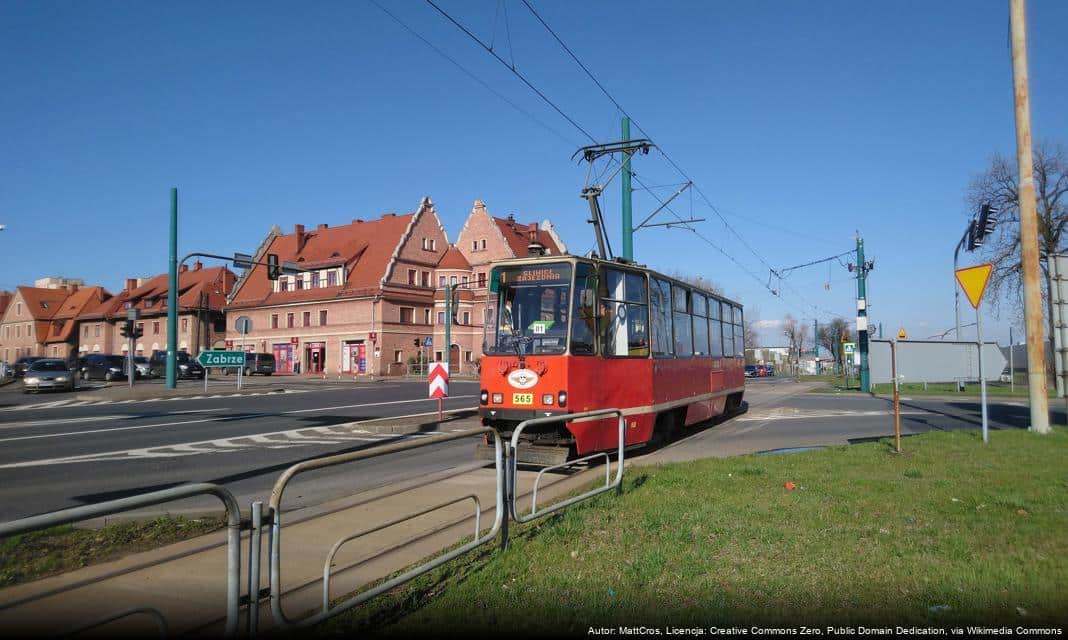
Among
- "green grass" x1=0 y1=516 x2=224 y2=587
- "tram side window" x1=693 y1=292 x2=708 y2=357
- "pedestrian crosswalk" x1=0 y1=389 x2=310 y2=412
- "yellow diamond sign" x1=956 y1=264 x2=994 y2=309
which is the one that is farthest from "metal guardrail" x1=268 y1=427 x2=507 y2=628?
"pedestrian crosswalk" x1=0 y1=389 x2=310 y2=412

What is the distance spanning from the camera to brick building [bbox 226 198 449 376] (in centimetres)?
5916

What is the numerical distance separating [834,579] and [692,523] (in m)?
1.75

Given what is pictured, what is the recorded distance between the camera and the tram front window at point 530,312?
10742 mm

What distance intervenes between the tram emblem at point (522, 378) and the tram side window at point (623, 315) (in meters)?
1.20

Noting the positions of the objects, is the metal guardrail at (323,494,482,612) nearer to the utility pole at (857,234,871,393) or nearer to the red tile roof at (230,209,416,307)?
the utility pole at (857,234,871,393)

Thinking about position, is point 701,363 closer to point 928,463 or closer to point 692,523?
point 928,463

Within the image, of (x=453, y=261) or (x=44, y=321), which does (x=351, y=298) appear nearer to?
(x=453, y=261)

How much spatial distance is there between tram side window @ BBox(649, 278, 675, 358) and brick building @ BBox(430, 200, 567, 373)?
43.7 meters

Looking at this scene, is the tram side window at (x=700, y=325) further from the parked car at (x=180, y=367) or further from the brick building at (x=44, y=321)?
the brick building at (x=44, y=321)

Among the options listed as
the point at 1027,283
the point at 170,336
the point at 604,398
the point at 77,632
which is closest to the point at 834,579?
the point at 77,632

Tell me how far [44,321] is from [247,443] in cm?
9173

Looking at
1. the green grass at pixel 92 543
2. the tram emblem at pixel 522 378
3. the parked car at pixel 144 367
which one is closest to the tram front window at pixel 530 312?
the tram emblem at pixel 522 378

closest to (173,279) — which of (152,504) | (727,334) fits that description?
(727,334)

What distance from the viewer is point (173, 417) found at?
20875 mm
